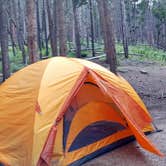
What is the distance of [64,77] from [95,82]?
0.57m

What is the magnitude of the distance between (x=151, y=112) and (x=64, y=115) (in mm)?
3660

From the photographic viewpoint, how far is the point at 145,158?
18.2 feet

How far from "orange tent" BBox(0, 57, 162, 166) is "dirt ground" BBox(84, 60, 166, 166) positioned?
16 cm

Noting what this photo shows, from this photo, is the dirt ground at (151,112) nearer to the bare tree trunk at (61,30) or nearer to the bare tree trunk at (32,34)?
the bare tree trunk at (61,30)

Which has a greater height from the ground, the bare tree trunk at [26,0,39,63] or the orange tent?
the bare tree trunk at [26,0,39,63]

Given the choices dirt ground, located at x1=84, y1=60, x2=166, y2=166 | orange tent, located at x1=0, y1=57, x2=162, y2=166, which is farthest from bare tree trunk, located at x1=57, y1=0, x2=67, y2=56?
orange tent, located at x1=0, y1=57, x2=162, y2=166

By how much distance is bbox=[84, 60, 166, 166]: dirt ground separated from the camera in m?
5.46

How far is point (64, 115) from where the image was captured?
551cm

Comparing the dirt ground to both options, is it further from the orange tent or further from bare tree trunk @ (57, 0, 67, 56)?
bare tree trunk @ (57, 0, 67, 56)

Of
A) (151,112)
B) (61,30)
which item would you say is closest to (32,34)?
(61,30)

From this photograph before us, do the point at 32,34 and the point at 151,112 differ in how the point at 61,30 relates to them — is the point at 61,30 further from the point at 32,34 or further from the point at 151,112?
the point at 151,112

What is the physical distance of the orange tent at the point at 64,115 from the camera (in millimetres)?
5117

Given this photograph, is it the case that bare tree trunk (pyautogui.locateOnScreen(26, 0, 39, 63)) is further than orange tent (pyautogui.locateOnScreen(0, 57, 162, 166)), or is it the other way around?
bare tree trunk (pyautogui.locateOnScreen(26, 0, 39, 63))

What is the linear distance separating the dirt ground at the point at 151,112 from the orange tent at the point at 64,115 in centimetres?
16
